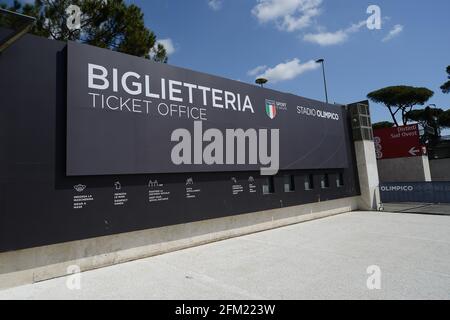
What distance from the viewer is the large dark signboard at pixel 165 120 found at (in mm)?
7094

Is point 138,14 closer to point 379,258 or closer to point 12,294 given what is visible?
point 12,294

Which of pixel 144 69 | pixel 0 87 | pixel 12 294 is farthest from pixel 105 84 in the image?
pixel 12 294

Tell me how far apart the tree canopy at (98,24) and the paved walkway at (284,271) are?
12.7 m

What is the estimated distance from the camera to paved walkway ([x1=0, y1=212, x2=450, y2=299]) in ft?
16.6

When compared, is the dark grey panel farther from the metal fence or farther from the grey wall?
the grey wall

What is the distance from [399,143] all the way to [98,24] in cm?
2316

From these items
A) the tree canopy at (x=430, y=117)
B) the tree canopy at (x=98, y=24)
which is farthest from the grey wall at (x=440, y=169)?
the tree canopy at (x=98, y=24)

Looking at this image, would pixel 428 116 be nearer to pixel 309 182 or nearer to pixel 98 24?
pixel 309 182

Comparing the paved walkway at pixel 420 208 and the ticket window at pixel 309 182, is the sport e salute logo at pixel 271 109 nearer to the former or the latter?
the ticket window at pixel 309 182

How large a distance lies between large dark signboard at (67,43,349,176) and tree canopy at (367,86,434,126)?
3898cm

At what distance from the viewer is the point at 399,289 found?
197 inches

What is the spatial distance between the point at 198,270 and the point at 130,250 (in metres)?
2.20

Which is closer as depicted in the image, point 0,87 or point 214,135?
point 0,87

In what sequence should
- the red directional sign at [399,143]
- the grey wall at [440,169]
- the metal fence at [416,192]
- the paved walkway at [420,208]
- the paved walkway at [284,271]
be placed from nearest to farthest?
the paved walkway at [284,271] < the paved walkway at [420,208] < the metal fence at [416,192] < the red directional sign at [399,143] < the grey wall at [440,169]
